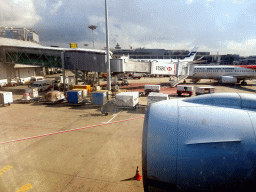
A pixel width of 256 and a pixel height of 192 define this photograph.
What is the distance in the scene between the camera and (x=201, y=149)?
4723 millimetres

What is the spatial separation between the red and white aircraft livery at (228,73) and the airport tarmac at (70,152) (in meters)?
34.3

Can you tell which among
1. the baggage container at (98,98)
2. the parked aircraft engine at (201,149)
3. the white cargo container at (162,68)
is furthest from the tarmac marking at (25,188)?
the white cargo container at (162,68)

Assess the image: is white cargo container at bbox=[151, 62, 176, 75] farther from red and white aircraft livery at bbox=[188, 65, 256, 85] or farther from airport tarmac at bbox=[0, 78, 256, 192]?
airport tarmac at bbox=[0, 78, 256, 192]

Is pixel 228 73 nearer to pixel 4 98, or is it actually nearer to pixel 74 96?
pixel 74 96

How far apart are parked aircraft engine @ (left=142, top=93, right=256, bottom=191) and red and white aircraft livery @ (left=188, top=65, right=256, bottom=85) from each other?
45.2 metres

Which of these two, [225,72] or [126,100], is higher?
[225,72]

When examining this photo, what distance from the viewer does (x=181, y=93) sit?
32.2 metres

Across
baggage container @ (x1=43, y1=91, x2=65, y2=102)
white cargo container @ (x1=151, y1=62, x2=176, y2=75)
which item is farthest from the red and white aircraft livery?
baggage container @ (x1=43, y1=91, x2=65, y2=102)

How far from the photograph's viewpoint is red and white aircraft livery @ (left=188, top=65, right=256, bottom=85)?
43.6 meters

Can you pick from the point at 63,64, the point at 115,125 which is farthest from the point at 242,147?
the point at 63,64

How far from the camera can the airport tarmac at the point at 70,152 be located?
353 inches

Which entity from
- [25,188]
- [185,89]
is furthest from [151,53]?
[25,188]

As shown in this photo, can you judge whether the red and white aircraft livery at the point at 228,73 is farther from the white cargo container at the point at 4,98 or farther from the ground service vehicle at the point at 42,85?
the white cargo container at the point at 4,98

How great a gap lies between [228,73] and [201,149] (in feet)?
162
